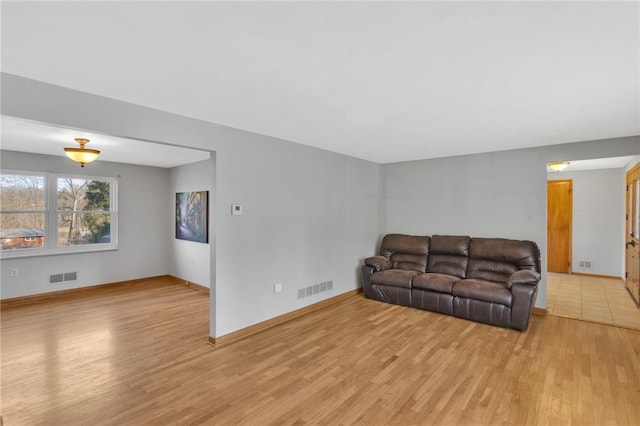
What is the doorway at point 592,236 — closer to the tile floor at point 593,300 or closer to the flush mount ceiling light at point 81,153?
the tile floor at point 593,300

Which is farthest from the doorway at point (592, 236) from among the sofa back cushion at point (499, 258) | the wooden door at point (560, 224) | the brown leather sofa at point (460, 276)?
the brown leather sofa at point (460, 276)

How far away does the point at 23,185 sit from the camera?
505 centimetres

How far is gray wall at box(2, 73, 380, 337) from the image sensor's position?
2451 mm

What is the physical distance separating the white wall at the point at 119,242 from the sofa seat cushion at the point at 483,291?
5845mm

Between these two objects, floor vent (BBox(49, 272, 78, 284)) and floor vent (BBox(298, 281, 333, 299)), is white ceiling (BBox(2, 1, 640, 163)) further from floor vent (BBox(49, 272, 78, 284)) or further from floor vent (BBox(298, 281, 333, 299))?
floor vent (BBox(49, 272, 78, 284))

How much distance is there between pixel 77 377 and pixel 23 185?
4.09 metres

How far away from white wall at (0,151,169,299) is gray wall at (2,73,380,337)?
379 cm

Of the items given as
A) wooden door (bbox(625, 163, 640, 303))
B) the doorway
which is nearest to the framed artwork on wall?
the doorway

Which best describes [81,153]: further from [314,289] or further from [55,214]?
[314,289]

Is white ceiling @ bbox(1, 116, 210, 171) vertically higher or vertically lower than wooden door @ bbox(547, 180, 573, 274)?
higher

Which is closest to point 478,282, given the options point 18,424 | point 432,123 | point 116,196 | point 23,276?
point 432,123

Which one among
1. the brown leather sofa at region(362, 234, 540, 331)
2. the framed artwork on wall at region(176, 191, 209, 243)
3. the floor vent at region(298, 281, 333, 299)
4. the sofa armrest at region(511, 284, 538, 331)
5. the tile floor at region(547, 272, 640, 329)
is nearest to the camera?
the sofa armrest at region(511, 284, 538, 331)

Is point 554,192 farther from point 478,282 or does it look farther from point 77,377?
point 77,377

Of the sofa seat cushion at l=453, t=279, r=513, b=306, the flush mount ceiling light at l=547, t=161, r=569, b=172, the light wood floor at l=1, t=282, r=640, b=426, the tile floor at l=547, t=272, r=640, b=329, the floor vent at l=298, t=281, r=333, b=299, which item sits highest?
the flush mount ceiling light at l=547, t=161, r=569, b=172
